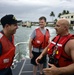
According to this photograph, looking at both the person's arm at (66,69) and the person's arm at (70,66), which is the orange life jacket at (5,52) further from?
the person's arm at (70,66)

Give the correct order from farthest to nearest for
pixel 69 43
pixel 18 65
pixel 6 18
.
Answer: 1. pixel 18 65
2. pixel 6 18
3. pixel 69 43

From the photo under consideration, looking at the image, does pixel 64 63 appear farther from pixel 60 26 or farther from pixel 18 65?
pixel 18 65

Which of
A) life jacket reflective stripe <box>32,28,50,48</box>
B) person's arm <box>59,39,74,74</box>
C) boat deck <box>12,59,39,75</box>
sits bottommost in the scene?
boat deck <box>12,59,39,75</box>

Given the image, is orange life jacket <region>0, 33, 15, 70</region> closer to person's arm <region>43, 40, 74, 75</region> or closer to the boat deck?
person's arm <region>43, 40, 74, 75</region>

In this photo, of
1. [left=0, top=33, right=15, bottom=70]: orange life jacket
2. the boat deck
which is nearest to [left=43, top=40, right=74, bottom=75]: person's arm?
[left=0, top=33, right=15, bottom=70]: orange life jacket

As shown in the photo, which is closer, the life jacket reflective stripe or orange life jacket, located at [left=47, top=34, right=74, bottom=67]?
orange life jacket, located at [left=47, top=34, right=74, bottom=67]

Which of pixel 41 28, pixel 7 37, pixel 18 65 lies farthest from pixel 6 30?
pixel 18 65

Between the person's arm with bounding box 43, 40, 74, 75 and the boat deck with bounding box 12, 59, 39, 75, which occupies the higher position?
the person's arm with bounding box 43, 40, 74, 75

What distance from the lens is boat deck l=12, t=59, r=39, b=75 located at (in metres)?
7.02

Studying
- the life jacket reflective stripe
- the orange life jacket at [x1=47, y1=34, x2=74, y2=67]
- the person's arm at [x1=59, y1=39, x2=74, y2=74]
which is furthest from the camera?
the life jacket reflective stripe

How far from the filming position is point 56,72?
113 inches

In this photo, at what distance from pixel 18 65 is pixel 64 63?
508cm

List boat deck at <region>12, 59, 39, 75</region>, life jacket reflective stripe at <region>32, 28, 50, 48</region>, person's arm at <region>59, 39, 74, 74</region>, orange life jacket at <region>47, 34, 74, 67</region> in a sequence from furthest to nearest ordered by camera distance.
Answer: boat deck at <region>12, 59, 39, 75</region> < life jacket reflective stripe at <region>32, 28, 50, 48</region> < orange life jacket at <region>47, 34, 74, 67</region> < person's arm at <region>59, 39, 74, 74</region>

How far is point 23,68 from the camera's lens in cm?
764
